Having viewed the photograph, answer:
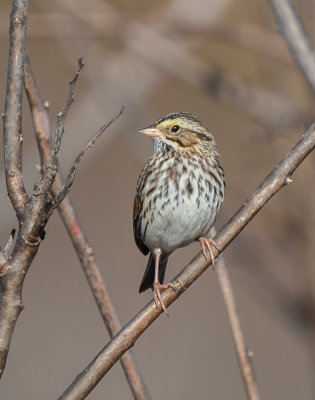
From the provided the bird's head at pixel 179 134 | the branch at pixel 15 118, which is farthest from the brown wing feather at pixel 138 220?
the branch at pixel 15 118

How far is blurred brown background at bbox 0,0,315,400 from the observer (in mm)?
4336

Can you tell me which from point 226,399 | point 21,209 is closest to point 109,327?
point 21,209

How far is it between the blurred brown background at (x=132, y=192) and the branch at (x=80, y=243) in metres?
0.59

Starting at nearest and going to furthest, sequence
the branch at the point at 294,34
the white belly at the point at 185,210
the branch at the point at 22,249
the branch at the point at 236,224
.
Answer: the branch at the point at 22,249 < the branch at the point at 236,224 < the branch at the point at 294,34 < the white belly at the point at 185,210

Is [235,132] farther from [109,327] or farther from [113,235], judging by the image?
[109,327]

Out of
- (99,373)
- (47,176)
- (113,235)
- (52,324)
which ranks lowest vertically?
(99,373)

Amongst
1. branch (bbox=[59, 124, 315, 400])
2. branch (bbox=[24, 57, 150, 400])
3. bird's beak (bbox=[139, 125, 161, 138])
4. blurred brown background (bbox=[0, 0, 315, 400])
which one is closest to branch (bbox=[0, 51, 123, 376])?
branch (bbox=[59, 124, 315, 400])

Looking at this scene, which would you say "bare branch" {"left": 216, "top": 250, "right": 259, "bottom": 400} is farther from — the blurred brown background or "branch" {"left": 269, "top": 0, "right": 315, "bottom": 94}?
the blurred brown background

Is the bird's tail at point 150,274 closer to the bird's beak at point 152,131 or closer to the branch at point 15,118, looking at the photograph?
the bird's beak at point 152,131

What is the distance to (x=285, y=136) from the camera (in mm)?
4531

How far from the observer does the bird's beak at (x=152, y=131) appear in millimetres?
3642

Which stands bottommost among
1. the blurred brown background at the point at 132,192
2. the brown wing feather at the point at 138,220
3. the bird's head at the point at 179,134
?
the brown wing feather at the point at 138,220

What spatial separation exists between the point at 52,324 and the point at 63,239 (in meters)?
1.10

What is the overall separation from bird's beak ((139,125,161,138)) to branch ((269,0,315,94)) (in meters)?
0.89
